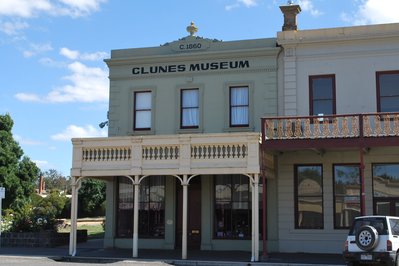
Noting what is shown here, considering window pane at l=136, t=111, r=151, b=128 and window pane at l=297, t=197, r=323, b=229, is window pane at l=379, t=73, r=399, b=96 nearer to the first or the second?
window pane at l=297, t=197, r=323, b=229

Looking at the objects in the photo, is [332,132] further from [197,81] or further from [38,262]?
[38,262]

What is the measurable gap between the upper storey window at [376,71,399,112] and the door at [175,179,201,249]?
24.3 feet

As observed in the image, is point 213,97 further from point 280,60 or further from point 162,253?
point 162,253

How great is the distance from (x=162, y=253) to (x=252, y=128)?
574 cm

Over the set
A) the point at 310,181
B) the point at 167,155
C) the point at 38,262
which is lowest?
the point at 38,262

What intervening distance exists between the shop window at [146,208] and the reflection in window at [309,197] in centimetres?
527

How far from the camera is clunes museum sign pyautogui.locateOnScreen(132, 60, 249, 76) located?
72.3 feet

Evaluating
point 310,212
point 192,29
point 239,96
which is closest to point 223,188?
point 310,212

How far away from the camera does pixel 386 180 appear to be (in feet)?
65.8

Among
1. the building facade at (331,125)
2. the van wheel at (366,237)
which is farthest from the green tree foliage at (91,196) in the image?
the van wheel at (366,237)

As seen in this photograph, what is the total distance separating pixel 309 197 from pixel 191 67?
22.5 ft

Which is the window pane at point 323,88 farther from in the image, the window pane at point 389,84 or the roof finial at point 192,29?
the roof finial at point 192,29

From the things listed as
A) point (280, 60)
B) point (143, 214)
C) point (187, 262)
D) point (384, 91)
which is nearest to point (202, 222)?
point (143, 214)

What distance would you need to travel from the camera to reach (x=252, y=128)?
21531 millimetres
